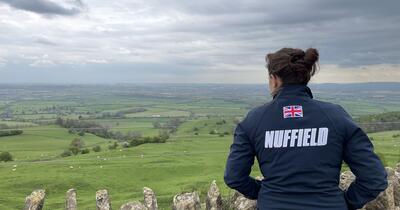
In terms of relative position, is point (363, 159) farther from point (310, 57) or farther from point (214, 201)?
point (214, 201)

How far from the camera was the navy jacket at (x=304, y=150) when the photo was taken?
14.9ft

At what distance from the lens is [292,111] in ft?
15.1

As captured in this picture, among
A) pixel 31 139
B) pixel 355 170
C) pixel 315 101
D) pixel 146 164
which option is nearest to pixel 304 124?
pixel 315 101

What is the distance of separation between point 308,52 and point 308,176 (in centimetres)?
118

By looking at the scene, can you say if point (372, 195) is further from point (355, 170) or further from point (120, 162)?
point (120, 162)

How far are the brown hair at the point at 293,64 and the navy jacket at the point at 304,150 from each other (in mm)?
89

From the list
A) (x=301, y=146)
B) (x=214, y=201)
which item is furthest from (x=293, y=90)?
(x=214, y=201)

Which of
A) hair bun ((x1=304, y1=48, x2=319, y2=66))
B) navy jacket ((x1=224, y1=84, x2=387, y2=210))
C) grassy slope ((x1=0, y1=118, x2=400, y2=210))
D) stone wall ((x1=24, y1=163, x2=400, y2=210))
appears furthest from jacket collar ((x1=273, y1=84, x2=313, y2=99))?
grassy slope ((x1=0, y1=118, x2=400, y2=210))

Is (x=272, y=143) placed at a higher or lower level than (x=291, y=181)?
higher

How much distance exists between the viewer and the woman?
456 cm

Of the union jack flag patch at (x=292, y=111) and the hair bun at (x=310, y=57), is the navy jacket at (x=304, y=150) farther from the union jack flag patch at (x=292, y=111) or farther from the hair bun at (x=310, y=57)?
the hair bun at (x=310, y=57)

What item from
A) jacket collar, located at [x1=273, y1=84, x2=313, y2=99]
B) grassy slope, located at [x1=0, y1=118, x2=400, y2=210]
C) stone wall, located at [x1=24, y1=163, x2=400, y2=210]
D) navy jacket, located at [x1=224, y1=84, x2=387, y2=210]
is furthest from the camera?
grassy slope, located at [x1=0, y1=118, x2=400, y2=210]

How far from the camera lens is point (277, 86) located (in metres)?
4.79

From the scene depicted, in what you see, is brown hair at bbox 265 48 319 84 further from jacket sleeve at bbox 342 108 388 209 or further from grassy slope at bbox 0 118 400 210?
grassy slope at bbox 0 118 400 210
